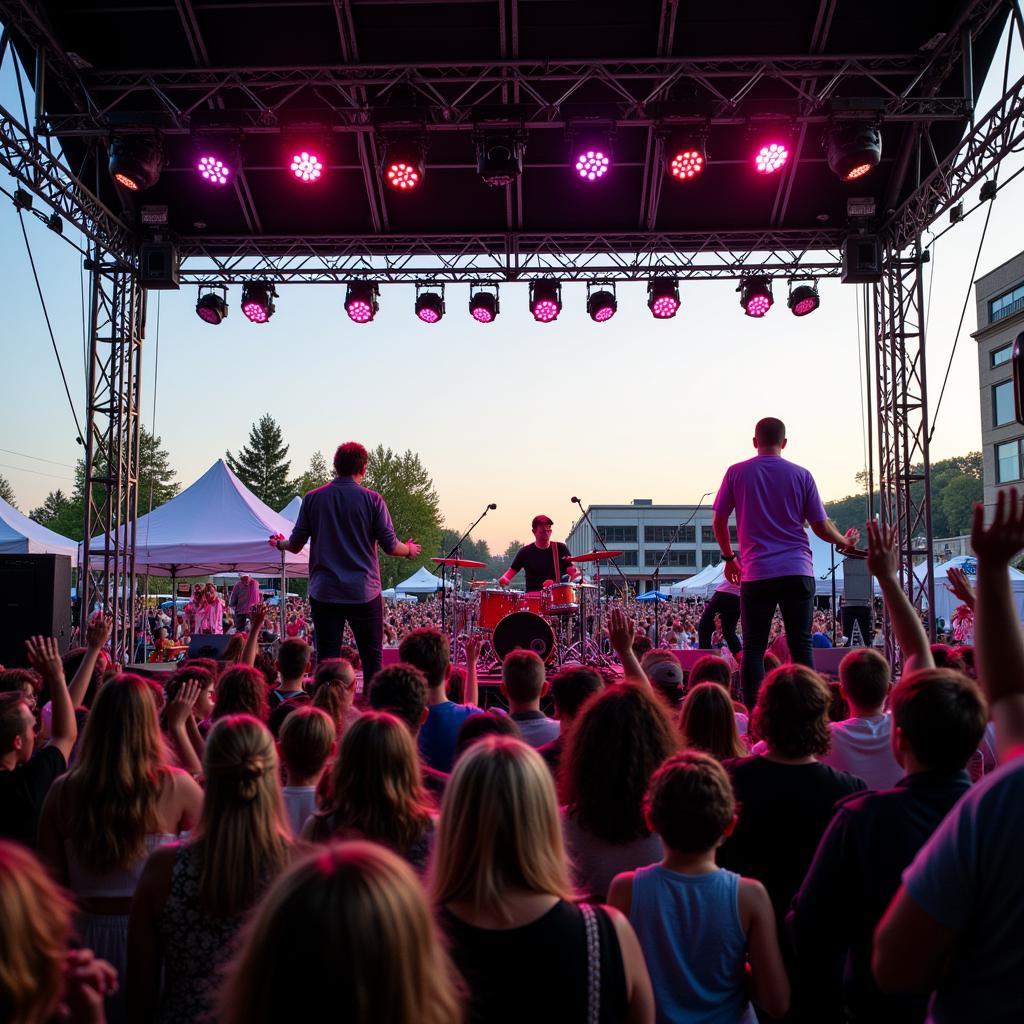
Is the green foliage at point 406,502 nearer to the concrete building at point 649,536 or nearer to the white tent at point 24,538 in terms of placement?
the concrete building at point 649,536

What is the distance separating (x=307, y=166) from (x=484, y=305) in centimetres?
309

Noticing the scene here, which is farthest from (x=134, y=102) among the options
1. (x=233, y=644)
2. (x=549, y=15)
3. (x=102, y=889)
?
(x=102, y=889)

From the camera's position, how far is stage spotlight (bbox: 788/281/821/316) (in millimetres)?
11000

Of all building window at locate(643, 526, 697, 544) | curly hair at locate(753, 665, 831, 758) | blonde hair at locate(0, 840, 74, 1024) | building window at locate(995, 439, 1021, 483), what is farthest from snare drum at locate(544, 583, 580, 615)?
building window at locate(643, 526, 697, 544)

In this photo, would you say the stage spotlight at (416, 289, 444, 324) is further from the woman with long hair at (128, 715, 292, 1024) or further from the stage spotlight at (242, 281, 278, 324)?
the woman with long hair at (128, 715, 292, 1024)

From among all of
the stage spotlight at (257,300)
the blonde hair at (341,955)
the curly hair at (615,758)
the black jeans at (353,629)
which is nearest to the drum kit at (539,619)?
the black jeans at (353,629)

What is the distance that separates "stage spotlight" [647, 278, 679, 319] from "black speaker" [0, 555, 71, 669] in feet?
25.4

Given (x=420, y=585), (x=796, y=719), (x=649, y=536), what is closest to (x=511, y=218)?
(x=796, y=719)

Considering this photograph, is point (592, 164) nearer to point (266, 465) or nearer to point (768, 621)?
Answer: point (768, 621)

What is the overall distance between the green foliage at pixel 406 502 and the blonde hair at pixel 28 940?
57.3 m

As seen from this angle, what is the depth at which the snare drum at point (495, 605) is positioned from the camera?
9843 mm

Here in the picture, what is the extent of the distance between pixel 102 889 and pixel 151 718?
554 millimetres

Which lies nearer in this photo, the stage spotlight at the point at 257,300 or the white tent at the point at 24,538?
the stage spotlight at the point at 257,300

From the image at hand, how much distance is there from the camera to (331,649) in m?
6.65
